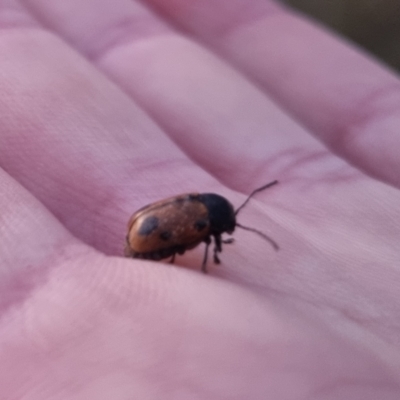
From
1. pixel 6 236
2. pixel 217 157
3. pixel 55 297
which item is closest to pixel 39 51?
pixel 217 157

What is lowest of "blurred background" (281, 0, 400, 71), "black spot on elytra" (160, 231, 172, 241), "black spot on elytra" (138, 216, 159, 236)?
"blurred background" (281, 0, 400, 71)

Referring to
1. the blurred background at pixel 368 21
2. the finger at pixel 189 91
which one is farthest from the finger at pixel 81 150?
the blurred background at pixel 368 21

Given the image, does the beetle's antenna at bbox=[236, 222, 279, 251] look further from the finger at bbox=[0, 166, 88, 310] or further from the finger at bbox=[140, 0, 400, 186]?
the finger at bbox=[140, 0, 400, 186]

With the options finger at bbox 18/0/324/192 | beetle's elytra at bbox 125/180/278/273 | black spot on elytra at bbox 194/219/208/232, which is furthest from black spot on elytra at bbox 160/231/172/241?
finger at bbox 18/0/324/192

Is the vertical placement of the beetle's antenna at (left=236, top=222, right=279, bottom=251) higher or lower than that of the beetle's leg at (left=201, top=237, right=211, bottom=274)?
higher

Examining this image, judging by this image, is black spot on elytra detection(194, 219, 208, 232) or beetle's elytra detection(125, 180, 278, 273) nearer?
beetle's elytra detection(125, 180, 278, 273)

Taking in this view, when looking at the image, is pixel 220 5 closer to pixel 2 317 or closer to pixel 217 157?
pixel 217 157

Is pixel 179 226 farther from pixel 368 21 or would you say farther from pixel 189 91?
pixel 368 21
